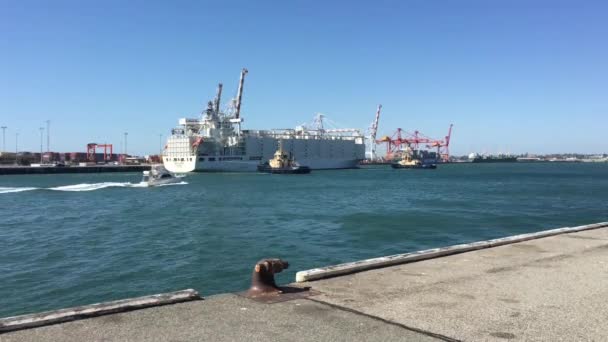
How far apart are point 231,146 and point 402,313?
93.4 m

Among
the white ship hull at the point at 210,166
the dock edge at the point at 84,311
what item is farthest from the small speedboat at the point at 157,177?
the dock edge at the point at 84,311

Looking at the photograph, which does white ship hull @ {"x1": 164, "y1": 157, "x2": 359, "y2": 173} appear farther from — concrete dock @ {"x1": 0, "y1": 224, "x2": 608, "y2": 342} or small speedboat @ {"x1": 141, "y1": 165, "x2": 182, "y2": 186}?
concrete dock @ {"x1": 0, "y1": 224, "x2": 608, "y2": 342}

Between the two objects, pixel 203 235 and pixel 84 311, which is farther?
pixel 203 235

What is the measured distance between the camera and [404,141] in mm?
143250

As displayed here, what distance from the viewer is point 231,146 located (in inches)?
3802

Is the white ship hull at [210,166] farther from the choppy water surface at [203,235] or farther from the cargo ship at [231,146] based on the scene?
the choppy water surface at [203,235]

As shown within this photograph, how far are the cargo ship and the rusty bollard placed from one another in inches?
3364

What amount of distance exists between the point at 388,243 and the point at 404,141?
428 ft

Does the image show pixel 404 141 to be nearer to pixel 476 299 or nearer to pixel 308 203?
pixel 308 203

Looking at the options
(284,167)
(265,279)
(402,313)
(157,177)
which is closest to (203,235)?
(265,279)

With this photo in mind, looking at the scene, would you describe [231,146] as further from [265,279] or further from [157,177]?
[265,279]

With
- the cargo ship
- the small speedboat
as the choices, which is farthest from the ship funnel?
the small speedboat

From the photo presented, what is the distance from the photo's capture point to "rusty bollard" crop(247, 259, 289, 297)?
5113mm

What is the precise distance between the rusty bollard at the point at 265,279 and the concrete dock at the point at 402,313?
0.21 m
